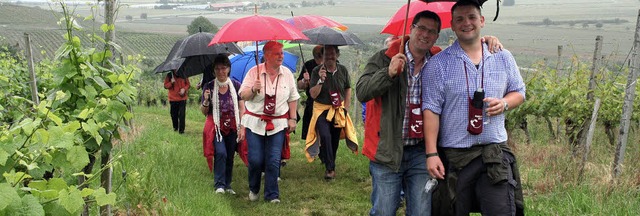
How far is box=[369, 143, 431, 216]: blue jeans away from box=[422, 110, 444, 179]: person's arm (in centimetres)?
28

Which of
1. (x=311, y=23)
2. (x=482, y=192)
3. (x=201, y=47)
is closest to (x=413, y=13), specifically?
(x=482, y=192)

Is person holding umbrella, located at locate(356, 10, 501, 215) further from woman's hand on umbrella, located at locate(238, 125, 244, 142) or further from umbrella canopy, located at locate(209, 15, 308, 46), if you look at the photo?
woman's hand on umbrella, located at locate(238, 125, 244, 142)

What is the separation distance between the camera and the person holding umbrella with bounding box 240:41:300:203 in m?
6.27

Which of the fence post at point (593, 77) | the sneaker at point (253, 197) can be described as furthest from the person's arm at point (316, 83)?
the fence post at point (593, 77)

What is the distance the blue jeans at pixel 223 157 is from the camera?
680 cm

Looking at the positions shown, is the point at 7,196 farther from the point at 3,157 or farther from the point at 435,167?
the point at 435,167

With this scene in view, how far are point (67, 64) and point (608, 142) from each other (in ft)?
25.0

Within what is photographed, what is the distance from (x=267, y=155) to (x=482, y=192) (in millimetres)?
3087

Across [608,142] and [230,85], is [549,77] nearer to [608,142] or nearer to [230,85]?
[608,142]

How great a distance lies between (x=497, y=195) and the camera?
3.62m

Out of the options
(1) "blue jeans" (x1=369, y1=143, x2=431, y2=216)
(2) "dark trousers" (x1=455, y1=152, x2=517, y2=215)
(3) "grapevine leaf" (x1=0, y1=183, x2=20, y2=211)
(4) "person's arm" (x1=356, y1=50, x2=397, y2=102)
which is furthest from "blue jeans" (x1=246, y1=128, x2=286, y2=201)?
(3) "grapevine leaf" (x1=0, y1=183, x2=20, y2=211)

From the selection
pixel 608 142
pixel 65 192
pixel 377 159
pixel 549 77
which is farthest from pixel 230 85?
pixel 608 142

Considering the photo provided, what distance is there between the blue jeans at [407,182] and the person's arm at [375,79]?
0.45 m

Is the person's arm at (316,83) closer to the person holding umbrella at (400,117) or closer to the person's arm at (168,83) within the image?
the person holding umbrella at (400,117)
